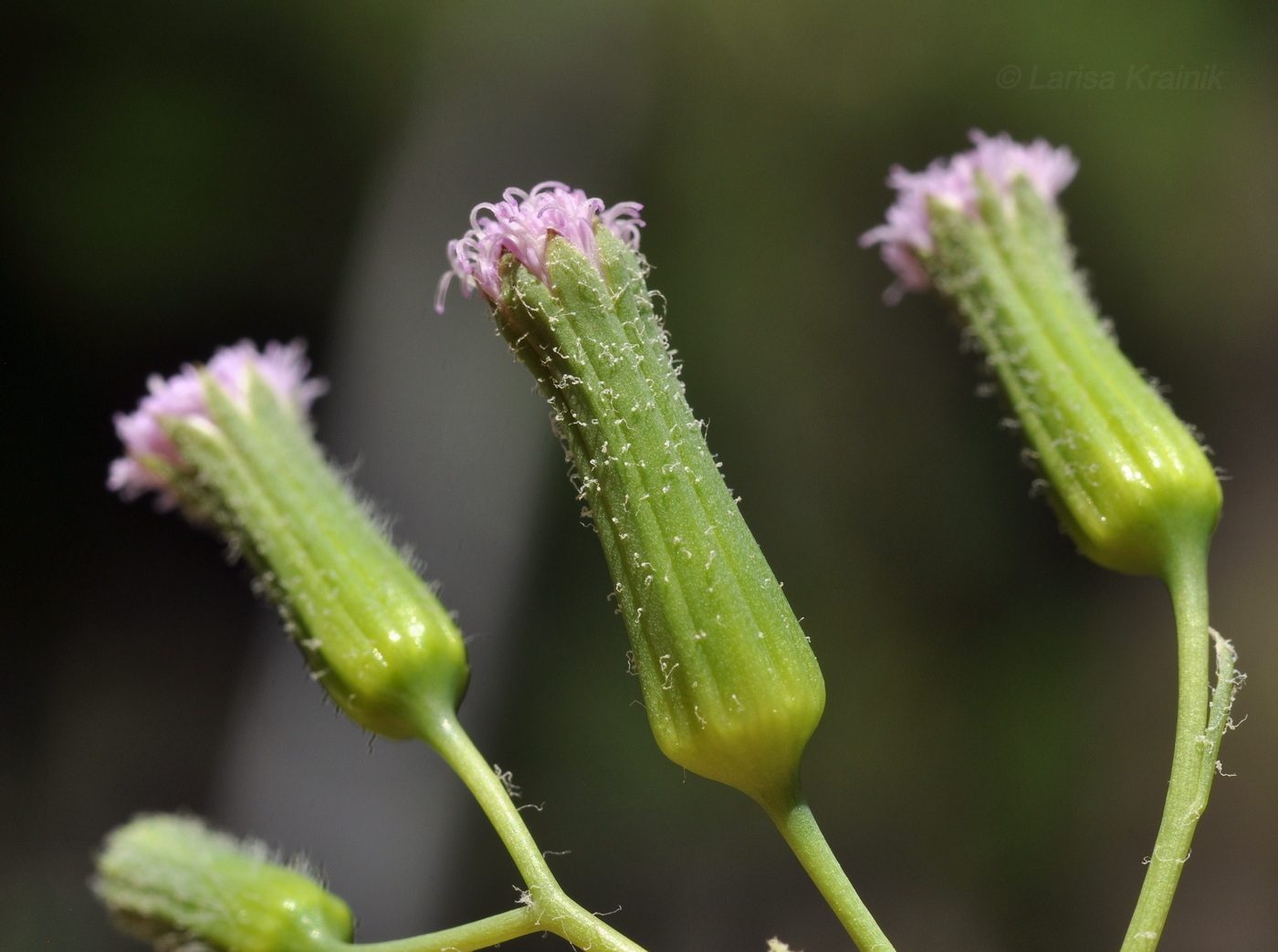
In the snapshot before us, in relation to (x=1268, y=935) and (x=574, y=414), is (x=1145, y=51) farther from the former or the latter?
(x=574, y=414)

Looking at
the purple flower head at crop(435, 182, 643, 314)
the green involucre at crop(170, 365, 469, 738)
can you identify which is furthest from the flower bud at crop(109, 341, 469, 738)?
the purple flower head at crop(435, 182, 643, 314)

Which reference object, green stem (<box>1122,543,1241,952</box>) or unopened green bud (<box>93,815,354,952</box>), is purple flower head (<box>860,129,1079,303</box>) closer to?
green stem (<box>1122,543,1241,952</box>)

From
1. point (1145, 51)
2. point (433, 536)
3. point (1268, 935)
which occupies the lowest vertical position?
point (1268, 935)

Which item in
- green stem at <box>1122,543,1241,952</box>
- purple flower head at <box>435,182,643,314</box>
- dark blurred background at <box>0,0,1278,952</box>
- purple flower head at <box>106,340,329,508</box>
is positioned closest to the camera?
green stem at <box>1122,543,1241,952</box>

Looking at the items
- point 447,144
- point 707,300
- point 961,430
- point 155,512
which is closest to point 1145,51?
point 961,430

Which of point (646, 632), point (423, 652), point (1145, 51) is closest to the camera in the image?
point (646, 632)

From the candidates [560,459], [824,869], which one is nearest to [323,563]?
[824,869]

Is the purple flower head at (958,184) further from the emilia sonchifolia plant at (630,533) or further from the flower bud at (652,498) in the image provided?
the flower bud at (652,498)

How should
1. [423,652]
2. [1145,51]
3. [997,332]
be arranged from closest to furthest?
[423,652] < [997,332] < [1145,51]
